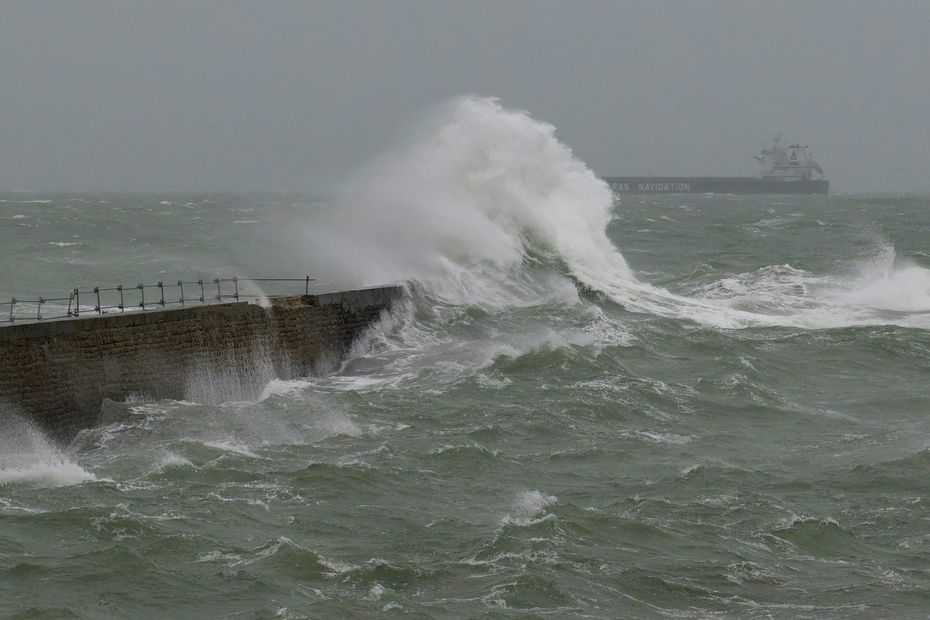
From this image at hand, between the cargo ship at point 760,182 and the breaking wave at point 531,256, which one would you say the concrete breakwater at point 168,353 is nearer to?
the breaking wave at point 531,256

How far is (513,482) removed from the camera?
40.7 feet

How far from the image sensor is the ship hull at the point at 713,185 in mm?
145750

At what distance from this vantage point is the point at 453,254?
1051 inches

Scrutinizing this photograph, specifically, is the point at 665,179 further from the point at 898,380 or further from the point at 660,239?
the point at 898,380

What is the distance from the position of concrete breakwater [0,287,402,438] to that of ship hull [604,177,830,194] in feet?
431

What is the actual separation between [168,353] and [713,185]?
140113mm

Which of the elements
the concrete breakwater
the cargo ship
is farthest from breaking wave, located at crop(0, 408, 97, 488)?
the cargo ship

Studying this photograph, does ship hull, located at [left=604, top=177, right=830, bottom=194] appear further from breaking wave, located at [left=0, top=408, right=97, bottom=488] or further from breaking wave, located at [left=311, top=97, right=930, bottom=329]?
breaking wave, located at [left=0, top=408, right=97, bottom=488]

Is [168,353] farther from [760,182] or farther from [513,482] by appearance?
[760,182]

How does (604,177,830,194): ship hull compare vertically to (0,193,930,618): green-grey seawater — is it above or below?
above

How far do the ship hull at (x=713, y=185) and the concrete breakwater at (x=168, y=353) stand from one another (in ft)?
431

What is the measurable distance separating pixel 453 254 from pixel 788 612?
18.0 metres

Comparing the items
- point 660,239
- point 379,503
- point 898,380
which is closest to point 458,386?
point 379,503

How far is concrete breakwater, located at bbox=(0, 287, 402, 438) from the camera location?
44.2 feet
